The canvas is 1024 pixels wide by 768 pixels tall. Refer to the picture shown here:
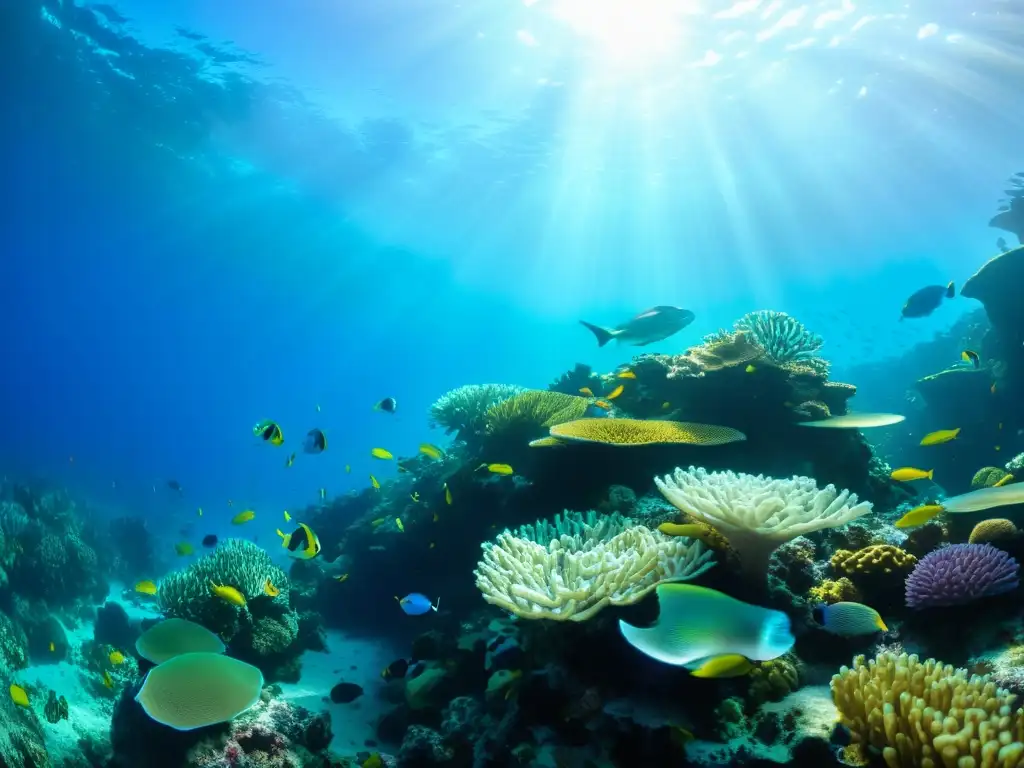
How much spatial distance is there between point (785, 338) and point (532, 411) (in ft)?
12.8

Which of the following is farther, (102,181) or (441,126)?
(102,181)

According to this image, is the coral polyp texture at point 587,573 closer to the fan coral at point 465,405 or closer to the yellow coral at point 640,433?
the yellow coral at point 640,433

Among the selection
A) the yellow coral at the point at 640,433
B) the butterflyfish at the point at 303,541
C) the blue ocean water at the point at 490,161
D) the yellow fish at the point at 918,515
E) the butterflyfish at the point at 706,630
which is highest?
the blue ocean water at the point at 490,161

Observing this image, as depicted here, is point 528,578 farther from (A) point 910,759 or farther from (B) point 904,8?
(B) point 904,8

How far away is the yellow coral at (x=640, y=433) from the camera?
211 inches

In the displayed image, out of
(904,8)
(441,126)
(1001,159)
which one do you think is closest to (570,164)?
(441,126)

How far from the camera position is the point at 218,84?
82.9ft

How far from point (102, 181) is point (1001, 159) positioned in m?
51.9

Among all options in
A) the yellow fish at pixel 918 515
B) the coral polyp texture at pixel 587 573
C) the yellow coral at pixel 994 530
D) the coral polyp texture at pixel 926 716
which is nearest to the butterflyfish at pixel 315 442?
the coral polyp texture at pixel 587 573

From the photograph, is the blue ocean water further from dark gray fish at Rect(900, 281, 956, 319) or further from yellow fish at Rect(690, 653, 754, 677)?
yellow fish at Rect(690, 653, 754, 677)

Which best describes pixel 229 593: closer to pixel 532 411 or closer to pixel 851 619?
pixel 532 411

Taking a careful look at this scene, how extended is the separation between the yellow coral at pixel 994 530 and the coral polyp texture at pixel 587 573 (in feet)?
7.27

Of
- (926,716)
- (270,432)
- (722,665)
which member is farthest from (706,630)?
(270,432)

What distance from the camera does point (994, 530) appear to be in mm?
3949
